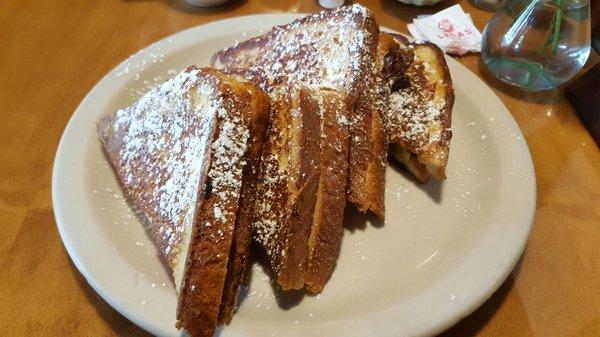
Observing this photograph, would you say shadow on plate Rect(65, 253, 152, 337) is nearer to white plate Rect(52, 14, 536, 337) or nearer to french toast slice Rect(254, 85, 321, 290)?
white plate Rect(52, 14, 536, 337)

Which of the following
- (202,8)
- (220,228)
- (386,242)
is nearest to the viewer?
(220,228)

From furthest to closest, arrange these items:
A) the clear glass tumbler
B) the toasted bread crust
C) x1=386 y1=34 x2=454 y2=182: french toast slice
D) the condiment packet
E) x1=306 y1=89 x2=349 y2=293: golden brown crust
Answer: the condiment packet, the clear glass tumbler, x1=386 y1=34 x2=454 y2=182: french toast slice, x1=306 y1=89 x2=349 y2=293: golden brown crust, the toasted bread crust

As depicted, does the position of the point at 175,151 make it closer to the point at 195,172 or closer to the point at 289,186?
the point at 195,172

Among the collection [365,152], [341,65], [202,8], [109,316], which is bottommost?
[109,316]

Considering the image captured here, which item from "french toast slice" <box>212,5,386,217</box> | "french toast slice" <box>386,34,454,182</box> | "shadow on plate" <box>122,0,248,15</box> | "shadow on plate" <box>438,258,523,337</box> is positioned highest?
"french toast slice" <box>212,5,386,217</box>

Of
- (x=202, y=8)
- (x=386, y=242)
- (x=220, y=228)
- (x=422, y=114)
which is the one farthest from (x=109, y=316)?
(x=202, y=8)

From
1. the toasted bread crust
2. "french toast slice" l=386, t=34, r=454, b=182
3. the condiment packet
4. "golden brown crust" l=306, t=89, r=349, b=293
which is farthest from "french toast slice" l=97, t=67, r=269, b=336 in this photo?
the condiment packet

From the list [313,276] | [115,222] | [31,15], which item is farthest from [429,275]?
[31,15]

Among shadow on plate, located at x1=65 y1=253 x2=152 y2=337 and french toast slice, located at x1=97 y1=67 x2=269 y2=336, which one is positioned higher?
french toast slice, located at x1=97 y1=67 x2=269 y2=336
